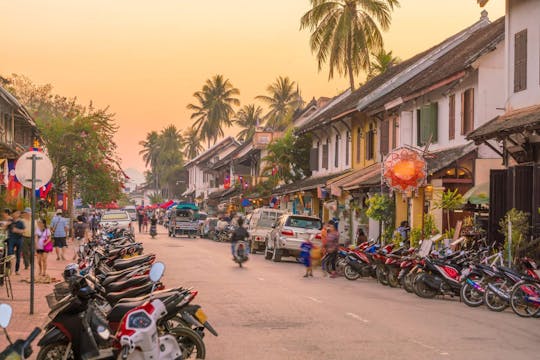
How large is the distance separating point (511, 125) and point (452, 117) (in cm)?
914

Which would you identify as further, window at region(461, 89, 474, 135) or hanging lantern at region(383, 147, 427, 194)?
window at region(461, 89, 474, 135)

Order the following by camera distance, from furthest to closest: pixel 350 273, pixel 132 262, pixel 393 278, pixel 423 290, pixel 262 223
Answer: pixel 262 223 < pixel 350 273 < pixel 393 278 < pixel 423 290 < pixel 132 262

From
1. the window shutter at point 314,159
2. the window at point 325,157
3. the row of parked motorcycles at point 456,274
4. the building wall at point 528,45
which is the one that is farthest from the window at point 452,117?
the window shutter at point 314,159

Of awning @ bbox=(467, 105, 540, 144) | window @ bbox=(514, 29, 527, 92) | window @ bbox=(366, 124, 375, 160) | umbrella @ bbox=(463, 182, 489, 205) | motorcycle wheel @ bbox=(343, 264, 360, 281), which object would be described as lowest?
motorcycle wheel @ bbox=(343, 264, 360, 281)

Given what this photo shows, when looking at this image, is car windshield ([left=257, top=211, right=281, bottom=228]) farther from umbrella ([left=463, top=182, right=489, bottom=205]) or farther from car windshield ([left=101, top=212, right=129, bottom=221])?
umbrella ([left=463, top=182, right=489, bottom=205])

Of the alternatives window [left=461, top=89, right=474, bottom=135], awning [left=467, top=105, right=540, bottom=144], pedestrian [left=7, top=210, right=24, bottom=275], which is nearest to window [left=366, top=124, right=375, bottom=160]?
window [left=461, top=89, right=474, bottom=135]

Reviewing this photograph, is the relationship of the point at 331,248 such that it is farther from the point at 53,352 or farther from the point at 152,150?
the point at 152,150

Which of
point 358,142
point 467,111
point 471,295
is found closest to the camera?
point 471,295

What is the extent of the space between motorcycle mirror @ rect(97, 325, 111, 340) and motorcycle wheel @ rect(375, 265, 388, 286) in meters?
15.4

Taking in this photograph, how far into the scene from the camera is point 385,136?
130 feet

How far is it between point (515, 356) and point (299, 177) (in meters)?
46.6

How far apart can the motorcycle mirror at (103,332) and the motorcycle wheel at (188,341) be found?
1028 millimetres

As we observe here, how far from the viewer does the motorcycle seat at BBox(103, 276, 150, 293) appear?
11891mm

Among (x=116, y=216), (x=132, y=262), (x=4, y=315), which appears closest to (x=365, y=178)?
(x=116, y=216)
